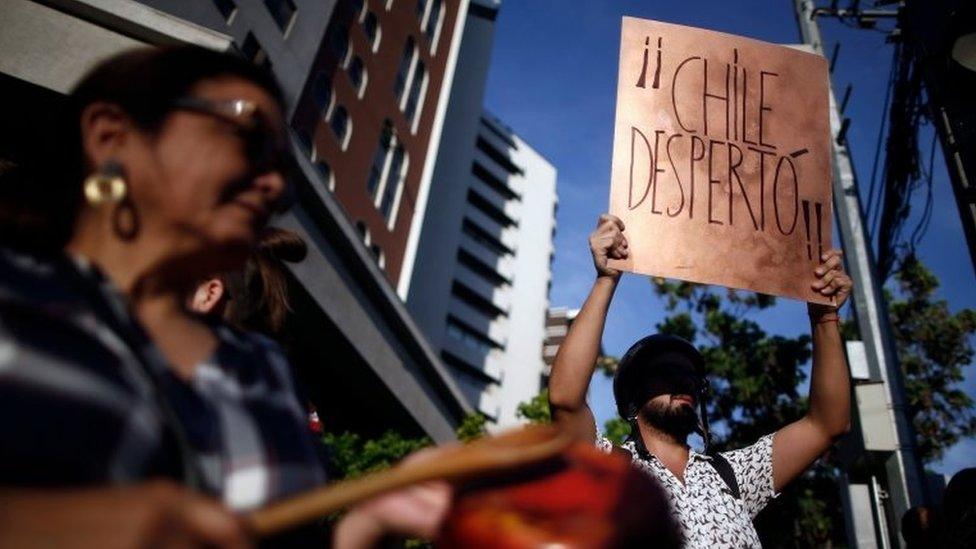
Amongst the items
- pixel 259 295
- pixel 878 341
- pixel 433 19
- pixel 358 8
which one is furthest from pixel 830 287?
pixel 433 19

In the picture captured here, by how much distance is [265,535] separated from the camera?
0.56 m

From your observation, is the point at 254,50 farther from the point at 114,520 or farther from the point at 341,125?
the point at 114,520

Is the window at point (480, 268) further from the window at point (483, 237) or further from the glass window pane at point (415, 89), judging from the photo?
the glass window pane at point (415, 89)

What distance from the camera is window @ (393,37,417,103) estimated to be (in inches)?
961

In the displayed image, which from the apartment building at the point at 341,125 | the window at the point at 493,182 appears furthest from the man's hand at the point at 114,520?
the window at the point at 493,182

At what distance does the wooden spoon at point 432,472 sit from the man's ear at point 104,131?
0.50 meters

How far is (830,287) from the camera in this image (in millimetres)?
2227

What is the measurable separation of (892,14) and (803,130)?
5550mm

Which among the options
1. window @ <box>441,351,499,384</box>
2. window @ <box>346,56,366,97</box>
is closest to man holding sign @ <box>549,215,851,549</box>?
window @ <box>346,56,366,97</box>

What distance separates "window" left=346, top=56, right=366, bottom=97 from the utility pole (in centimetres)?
1673

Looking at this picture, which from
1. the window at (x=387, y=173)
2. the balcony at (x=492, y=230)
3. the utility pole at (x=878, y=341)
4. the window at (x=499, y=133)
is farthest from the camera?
the window at (x=499, y=133)

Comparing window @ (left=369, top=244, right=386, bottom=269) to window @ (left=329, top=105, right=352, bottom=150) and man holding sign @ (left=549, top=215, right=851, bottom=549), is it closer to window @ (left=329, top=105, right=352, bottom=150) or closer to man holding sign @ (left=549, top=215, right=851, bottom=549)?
window @ (left=329, top=105, right=352, bottom=150)

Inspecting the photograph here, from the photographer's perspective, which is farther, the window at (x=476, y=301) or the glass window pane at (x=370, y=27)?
the window at (x=476, y=301)

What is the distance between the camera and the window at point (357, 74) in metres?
20.4
